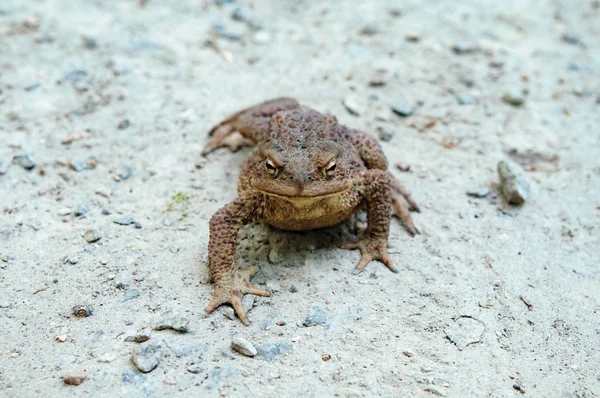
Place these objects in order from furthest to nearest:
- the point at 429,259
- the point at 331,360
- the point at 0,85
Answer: the point at 0,85 → the point at 429,259 → the point at 331,360

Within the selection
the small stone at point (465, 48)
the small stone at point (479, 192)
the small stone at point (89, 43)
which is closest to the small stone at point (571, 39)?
the small stone at point (465, 48)

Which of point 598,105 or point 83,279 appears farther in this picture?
point 598,105

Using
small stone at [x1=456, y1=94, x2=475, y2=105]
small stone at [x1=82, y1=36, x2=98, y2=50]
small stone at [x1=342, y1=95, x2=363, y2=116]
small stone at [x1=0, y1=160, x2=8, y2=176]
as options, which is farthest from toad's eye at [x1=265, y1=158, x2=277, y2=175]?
small stone at [x1=82, y1=36, x2=98, y2=50]

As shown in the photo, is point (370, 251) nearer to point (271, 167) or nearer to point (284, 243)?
point (284, 243)

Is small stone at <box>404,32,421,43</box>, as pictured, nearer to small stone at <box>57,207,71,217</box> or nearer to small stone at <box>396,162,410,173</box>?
small stone at <box>396,162,410,173</box>

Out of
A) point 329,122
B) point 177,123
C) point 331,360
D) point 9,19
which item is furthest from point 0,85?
point 331,360

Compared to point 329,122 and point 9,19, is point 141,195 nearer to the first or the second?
point 329,122

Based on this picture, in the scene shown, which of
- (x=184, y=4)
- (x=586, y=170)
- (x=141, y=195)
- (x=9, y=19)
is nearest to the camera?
(x=141, y=195)
